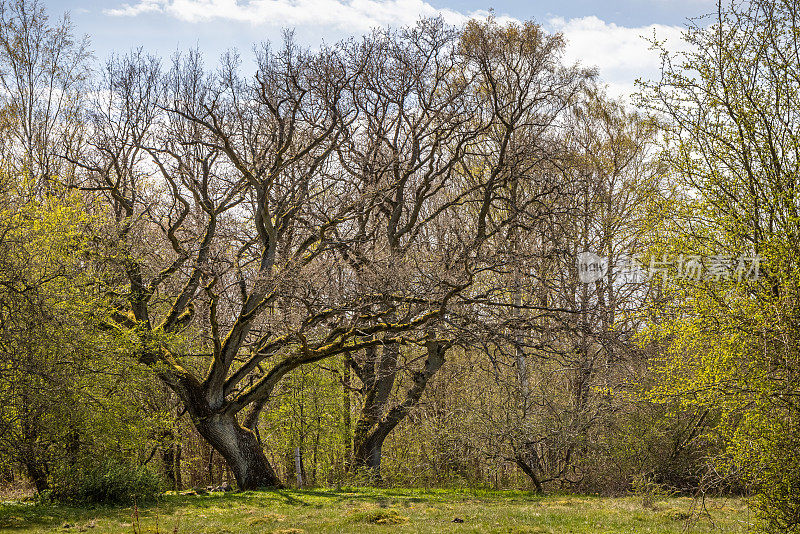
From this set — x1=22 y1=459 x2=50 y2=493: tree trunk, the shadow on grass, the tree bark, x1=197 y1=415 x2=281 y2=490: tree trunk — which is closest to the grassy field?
the shadow on grass

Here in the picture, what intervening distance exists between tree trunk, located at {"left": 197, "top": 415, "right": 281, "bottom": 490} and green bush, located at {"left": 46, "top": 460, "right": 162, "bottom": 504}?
3162mm

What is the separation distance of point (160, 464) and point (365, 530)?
1551 centimetres

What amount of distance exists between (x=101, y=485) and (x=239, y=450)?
15.9ft

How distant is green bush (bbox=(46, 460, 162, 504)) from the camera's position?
14.3 meters

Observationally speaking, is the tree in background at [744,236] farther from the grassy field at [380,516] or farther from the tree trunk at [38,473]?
the tree trunk at [38,473]

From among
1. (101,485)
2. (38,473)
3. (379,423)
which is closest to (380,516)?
(101,485)

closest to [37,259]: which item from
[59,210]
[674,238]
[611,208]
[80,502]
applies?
[59,210]

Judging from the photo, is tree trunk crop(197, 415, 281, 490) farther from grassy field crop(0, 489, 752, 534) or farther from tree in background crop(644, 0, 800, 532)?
tree in background crop(644, 0, 800, 532)

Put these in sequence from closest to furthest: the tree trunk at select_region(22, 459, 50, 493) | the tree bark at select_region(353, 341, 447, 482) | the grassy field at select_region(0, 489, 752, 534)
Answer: the grassy field at select_region(0, 489, 752, 534) < the tree trunk at select_region(22, 459, 50, 493) < the tree bark at select_region(353, 341, 447, 482)

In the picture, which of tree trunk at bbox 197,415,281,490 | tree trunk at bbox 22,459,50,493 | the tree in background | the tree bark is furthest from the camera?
the tree bark

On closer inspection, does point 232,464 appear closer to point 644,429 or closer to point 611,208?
point 644,429

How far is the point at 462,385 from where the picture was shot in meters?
23.9

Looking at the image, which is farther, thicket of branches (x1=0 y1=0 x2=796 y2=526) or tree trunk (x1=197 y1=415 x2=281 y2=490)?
tree trunk (x1=197 y1=415 x2=281 y2=490)

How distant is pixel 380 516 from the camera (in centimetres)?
1251
